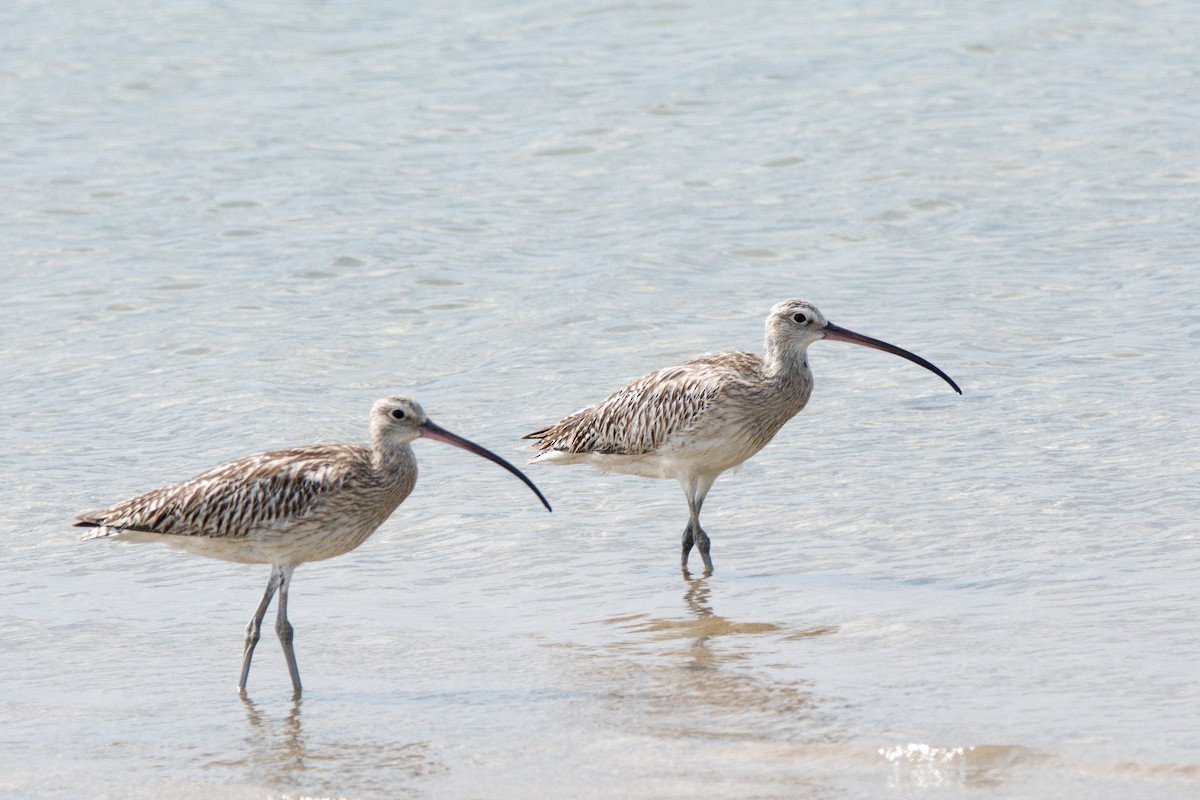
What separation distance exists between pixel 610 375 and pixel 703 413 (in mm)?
3667

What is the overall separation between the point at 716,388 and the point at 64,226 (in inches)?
421

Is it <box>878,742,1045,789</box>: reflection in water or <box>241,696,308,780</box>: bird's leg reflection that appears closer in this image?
<box>878,742,1045,789</box>: reflection in water

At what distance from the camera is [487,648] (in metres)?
9.28

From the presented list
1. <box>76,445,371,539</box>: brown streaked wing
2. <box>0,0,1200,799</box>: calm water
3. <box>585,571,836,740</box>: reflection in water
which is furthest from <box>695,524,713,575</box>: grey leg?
<box>76,445,371,539</box>: brown streaked wing

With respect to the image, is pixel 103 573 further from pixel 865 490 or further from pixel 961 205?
pixel 961 205

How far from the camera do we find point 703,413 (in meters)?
11.2

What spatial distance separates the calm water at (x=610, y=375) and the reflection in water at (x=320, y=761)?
3 centimetres

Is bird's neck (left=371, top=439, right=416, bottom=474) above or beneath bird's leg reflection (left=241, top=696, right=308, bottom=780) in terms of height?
above

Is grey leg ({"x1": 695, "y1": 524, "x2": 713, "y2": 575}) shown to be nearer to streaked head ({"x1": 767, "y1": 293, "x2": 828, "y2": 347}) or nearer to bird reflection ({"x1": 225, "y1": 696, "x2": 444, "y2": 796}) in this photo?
streaked head ({"x1": 767, "y1": 293, "x2": 828, "y2": 347})

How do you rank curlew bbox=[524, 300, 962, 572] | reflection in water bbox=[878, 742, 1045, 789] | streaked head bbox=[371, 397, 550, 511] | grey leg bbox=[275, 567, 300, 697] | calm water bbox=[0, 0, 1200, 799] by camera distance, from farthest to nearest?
curlew bbox=[524, 300, 962, 572], streaked head bbox=[371, 397, 550, 511], grey leg bbox=[275, 567, 300, 697], calm water bbox=[0, 0, 1200, 799], reflection in water bbox=[878, 742, 1045, 789]

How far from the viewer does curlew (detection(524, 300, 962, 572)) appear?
11164mm

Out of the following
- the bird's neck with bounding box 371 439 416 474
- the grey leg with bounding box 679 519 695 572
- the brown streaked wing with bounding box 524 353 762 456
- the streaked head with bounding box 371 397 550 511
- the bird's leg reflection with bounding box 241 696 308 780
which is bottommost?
the grey leg with bounding box 679 519 695 572

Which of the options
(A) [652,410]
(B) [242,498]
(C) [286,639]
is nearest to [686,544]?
(A) [652,410]

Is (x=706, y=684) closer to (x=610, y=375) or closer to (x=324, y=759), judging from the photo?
(x=324, y=759)
